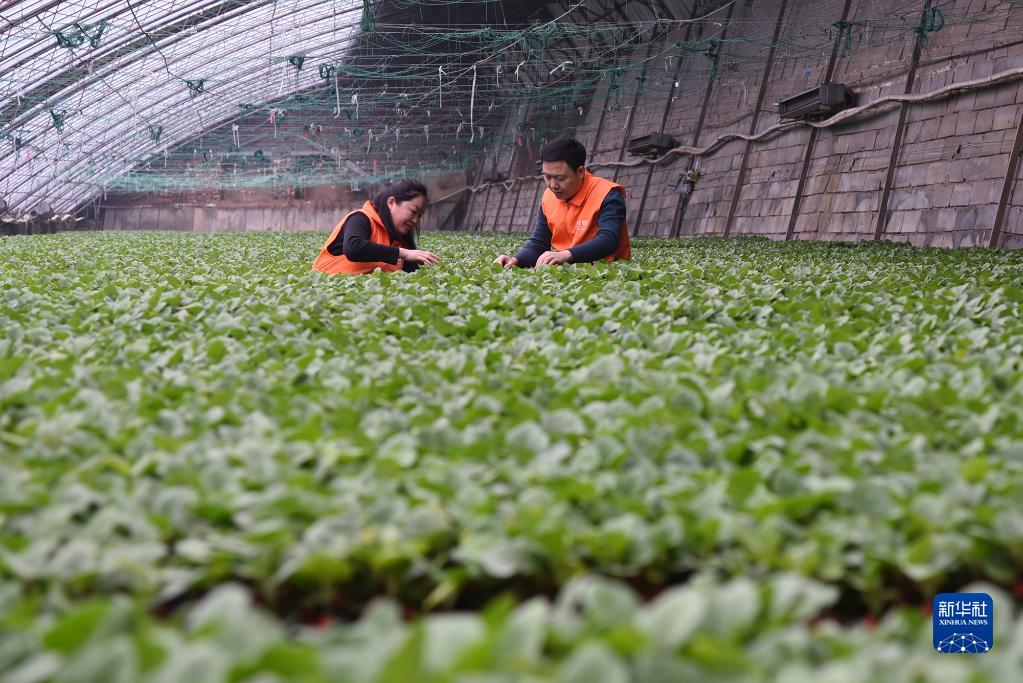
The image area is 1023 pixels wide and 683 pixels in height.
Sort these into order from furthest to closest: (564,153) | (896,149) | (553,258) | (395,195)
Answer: (896,149)
(395,195)
(564,153)
(553,258)

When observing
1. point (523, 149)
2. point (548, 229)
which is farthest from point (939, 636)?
point (523, 149)

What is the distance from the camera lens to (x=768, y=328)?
3795 millimetres

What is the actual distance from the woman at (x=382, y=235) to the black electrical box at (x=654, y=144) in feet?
47.4

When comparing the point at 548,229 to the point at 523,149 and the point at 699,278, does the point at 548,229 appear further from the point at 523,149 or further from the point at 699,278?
the point at 523,149

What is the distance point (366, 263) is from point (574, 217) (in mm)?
1792

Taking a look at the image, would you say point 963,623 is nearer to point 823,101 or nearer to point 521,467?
point 521,467

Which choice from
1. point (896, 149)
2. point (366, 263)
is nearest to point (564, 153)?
point (366, 263)

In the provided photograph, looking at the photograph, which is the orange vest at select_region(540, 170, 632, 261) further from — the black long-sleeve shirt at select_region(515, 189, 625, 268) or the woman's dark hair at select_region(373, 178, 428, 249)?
the woman's dark hair at select_region(373, 178, 428, 249)

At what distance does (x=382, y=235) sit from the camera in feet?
24.8

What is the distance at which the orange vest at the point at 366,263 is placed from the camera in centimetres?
745

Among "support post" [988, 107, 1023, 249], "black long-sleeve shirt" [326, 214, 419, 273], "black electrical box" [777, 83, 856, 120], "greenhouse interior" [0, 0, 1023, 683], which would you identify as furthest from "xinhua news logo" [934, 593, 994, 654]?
"black electrical box" [777, 83, 856, 120]

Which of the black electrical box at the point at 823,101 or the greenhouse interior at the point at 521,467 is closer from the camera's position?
the greenhouse interior at the point at 521,467

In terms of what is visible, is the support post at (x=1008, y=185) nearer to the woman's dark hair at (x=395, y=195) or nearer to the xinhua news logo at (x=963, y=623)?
the woman's dark hair at (x=395, y=195)

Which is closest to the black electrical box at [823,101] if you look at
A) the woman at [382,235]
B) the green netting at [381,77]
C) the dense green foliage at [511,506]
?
the green netting at [381,77]
